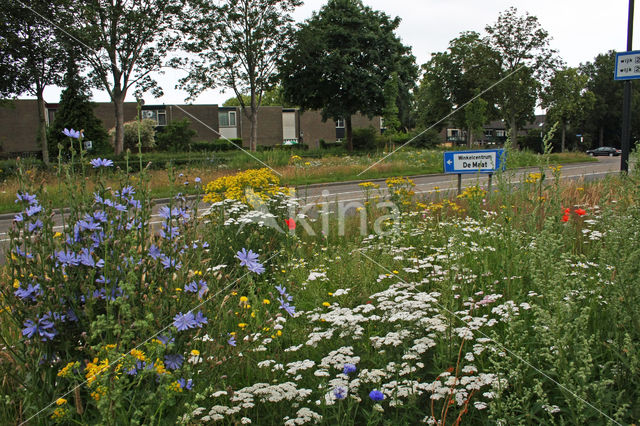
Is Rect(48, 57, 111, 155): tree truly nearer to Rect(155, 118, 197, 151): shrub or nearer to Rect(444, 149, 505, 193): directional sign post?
Rect(155, 118, 197, 151): shrub

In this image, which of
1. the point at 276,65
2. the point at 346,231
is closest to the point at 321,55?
the point at 276,65

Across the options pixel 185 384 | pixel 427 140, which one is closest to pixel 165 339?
pixel 185 384

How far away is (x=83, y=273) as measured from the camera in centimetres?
228

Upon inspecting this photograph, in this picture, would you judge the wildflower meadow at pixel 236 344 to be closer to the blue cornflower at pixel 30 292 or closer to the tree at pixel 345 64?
the blue cornflower at pixel 30 292

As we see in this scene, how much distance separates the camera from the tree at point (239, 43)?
26628 mm

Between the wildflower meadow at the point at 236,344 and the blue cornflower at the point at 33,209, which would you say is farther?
the blue cornflower at the point at 33,209

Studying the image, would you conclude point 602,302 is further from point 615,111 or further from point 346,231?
point 615,111

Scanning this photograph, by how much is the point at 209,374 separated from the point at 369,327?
1.32m

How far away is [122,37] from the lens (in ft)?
68.2

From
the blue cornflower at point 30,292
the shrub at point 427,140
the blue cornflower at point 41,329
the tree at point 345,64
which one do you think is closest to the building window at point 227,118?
the shrub at point 427,140

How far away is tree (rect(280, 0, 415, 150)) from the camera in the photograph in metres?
34.0

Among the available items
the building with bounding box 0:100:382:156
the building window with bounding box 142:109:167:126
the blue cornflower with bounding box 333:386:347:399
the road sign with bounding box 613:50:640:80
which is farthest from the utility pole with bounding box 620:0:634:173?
the building window with bounding box 142:109:167:126

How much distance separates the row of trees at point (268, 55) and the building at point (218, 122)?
55.0 feet

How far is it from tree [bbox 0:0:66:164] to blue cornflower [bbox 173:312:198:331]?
1832 centimetres
